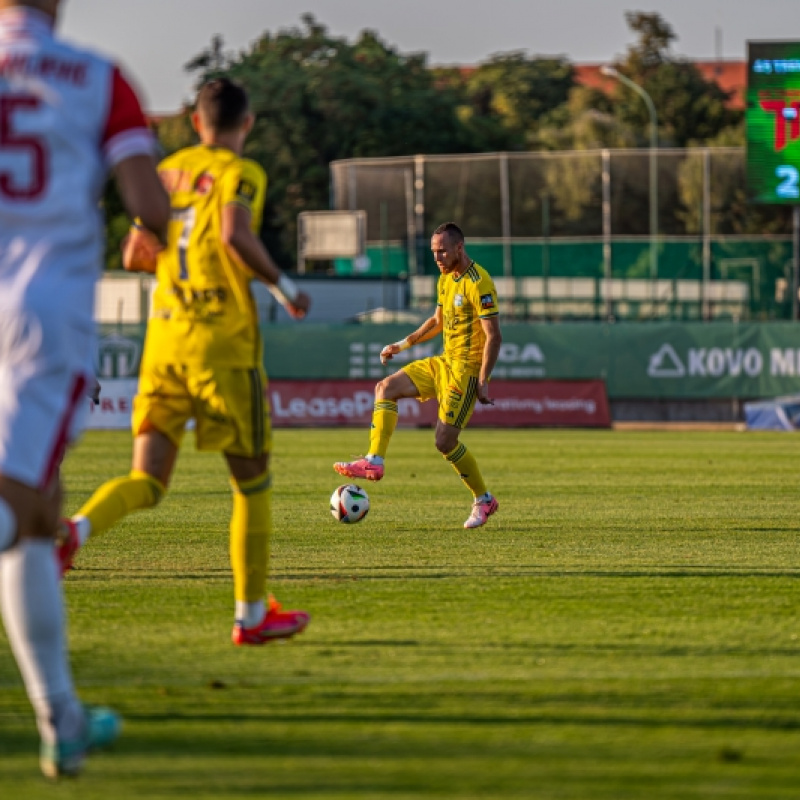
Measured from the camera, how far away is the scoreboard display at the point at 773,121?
24.4 m

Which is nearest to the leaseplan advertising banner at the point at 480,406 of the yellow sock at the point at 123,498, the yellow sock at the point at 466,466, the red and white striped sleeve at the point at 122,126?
the yellow sock at the point at 466,466

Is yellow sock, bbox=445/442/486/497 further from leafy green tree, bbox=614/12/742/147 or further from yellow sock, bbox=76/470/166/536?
leafy green tree, bbox=614/12/742/147

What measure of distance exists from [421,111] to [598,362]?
36.8 metres

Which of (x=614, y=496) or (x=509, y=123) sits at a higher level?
(x=509, y=123)

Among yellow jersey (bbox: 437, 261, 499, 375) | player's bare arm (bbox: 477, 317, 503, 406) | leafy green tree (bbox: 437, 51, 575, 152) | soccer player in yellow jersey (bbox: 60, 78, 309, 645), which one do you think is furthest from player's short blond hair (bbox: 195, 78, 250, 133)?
leafy green tree (bbox: 437, 51, 575, 152)

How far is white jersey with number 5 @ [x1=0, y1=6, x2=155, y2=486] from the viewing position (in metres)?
4.54

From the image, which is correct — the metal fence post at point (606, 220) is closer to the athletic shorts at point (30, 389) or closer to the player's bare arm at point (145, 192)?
the player's bare arm at point (145, 192)

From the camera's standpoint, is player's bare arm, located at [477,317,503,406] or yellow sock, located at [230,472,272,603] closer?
yellow sock, located at [230,472,272,603]

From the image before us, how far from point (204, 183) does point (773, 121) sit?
19.4 metres

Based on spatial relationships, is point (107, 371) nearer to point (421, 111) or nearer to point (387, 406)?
point (387, 406)

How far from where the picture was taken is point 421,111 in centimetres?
6681

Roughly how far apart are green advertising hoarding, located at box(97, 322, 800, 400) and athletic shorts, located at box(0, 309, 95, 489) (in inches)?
1053

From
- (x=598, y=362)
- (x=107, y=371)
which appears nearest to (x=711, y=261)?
(x=598, y=362)

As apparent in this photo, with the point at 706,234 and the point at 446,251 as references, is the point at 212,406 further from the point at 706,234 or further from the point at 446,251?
the point at 706,234
